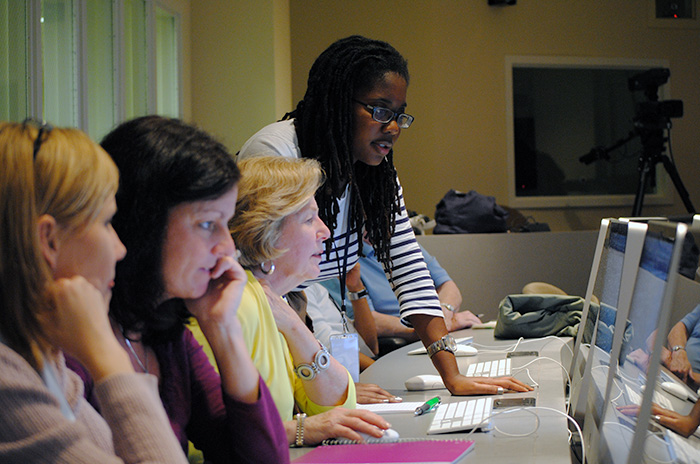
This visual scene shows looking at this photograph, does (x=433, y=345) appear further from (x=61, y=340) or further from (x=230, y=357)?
(x=61, y=340)

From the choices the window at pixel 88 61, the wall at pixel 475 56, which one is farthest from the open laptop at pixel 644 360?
the wall at pixel 475 56

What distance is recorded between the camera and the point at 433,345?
1.85m

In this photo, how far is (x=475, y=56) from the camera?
252 inches

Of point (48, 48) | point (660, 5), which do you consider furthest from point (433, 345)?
point (660, 5)

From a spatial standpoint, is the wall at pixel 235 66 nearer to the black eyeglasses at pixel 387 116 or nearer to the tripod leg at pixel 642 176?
the black eyeglasses at pixel 387 116

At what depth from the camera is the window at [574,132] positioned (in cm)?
669

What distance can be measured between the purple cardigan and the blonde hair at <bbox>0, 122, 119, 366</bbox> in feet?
1.24

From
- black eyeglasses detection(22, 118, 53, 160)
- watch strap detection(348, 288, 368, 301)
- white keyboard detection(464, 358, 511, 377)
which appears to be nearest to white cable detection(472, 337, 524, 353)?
white keyboard detection(464, 358, 511, 377)

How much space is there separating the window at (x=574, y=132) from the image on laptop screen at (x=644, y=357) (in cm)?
560

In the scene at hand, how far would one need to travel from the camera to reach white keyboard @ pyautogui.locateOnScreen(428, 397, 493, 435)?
4.61 ft

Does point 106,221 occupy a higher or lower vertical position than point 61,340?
higher

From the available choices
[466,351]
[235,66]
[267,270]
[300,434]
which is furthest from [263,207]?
[235,66]

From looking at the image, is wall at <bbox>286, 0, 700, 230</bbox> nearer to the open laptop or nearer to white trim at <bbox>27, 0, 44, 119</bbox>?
white trim at <bbox>27, 0, 44, 119</bbox>

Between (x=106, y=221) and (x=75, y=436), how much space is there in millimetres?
222
